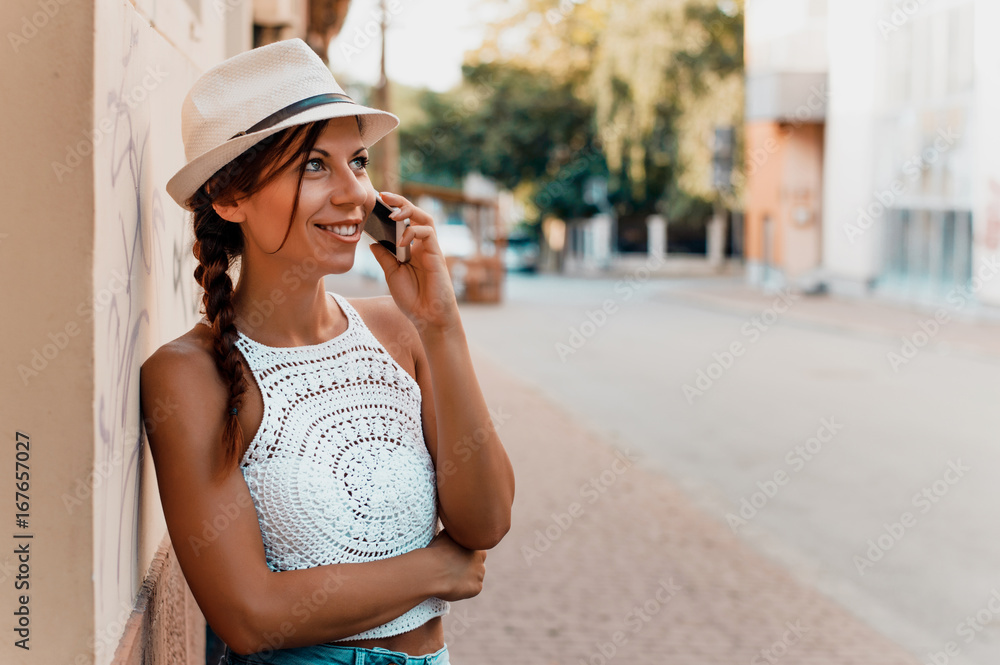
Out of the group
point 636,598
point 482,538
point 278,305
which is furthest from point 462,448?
point 636,598

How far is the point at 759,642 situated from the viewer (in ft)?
16.3

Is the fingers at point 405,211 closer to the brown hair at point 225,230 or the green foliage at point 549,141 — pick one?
the brown hair at point 225,230

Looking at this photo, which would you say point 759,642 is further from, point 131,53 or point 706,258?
point 706,258

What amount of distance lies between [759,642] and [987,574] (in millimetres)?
1841

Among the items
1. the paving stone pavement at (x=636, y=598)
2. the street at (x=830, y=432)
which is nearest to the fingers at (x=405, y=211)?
the paving stone pavement at (x=636, y=598)

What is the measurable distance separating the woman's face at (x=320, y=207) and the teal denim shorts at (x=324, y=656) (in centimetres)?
66

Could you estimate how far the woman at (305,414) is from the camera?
1796 mm

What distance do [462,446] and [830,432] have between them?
8403mm

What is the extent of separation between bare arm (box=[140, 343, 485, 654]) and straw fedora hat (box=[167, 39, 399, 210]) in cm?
33

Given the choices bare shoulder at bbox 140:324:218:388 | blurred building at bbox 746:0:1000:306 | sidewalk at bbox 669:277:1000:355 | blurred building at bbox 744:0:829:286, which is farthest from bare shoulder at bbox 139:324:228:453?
blurred building at bbox 744:0:829:286

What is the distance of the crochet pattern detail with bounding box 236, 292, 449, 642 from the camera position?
6.14 ft

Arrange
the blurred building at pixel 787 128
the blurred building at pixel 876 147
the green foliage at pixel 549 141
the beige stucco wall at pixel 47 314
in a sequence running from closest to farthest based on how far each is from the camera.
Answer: the beige stucco wall at pixel 47 314
the blurred building at pixel 876 147
the blurred building at pixel 787 128
the green foliage at pixel 549 141

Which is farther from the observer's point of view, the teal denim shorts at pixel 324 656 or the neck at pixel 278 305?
the neck at pixel 278 305

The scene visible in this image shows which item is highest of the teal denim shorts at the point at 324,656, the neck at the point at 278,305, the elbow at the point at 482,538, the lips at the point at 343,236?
the lips at the point at 343,236
